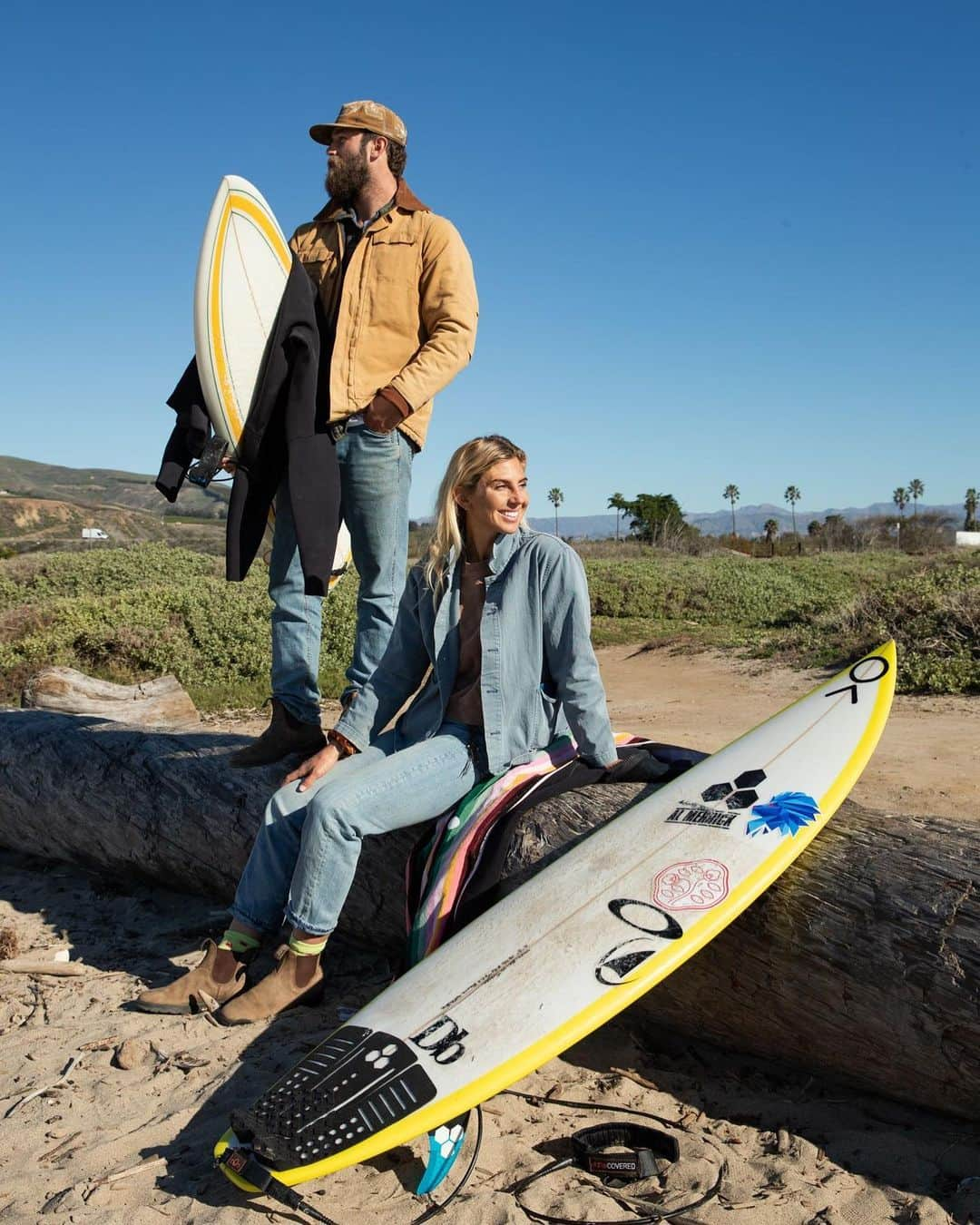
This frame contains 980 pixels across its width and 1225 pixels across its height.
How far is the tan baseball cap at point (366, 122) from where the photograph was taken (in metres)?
3.89

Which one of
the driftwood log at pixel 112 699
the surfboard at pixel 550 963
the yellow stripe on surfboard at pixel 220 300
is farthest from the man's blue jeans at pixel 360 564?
the driftwood log at pixel 112 699

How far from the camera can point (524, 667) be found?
3385mm

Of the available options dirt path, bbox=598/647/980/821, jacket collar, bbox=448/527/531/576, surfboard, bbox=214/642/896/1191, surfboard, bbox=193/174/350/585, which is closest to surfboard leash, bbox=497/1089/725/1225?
surfboard, bbox=214/642/896/1191

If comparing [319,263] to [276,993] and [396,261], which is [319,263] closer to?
[396,261]

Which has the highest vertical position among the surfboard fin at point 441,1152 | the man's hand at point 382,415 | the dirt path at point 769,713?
the man's hand at point 382,415

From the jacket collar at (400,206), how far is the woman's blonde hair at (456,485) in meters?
1.10

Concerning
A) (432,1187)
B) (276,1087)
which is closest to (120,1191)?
(276,1087)

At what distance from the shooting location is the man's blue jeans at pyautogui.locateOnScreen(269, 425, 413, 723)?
3.97 meters

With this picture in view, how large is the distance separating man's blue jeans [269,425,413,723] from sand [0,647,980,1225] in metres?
1.10

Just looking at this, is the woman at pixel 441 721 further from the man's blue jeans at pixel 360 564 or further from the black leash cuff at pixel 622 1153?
the black leash cuff at pixel 622 1153

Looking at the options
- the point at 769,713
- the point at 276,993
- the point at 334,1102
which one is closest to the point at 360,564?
the point at 276,993

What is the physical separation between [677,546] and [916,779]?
78.9ft

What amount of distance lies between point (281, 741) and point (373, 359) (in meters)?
1.54

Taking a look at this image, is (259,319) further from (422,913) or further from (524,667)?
(422,913)
